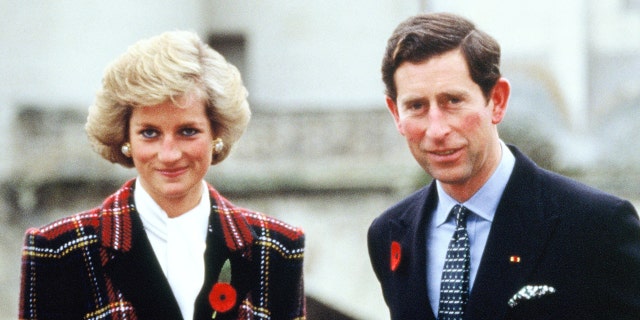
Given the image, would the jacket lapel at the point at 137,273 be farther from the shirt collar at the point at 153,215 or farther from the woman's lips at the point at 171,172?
the woman's lips at the point at 171,172

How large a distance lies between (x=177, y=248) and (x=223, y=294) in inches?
8.6

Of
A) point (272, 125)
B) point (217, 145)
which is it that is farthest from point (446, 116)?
point (272, 125)

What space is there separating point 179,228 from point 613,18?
1767 cm

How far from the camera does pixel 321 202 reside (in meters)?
14.9

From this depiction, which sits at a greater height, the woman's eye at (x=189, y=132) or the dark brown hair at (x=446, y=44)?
the dark brown hair at (x=446, y=44)

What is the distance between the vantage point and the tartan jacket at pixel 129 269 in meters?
3.90

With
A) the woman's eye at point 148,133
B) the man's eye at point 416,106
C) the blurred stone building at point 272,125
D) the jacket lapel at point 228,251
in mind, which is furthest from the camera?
the blurred stone building at point 272,125

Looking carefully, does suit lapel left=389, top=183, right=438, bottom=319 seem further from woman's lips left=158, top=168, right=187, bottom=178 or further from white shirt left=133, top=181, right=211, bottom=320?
woman's lips left=158, top=168, right=187, bottom=178

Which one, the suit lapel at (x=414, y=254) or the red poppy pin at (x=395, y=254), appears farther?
the red poppy pin at (x=395, y=254)

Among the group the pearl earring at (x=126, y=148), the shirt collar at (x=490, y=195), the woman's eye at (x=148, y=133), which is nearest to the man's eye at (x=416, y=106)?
the shirt collar at (x=490, y=195)

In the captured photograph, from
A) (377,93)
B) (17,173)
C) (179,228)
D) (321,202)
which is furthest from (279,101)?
(179,228)

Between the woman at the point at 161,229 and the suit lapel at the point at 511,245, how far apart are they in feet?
2.42

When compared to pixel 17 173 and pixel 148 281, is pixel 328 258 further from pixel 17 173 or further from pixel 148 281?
pixel 148 281

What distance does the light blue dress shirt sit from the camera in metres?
3.94
